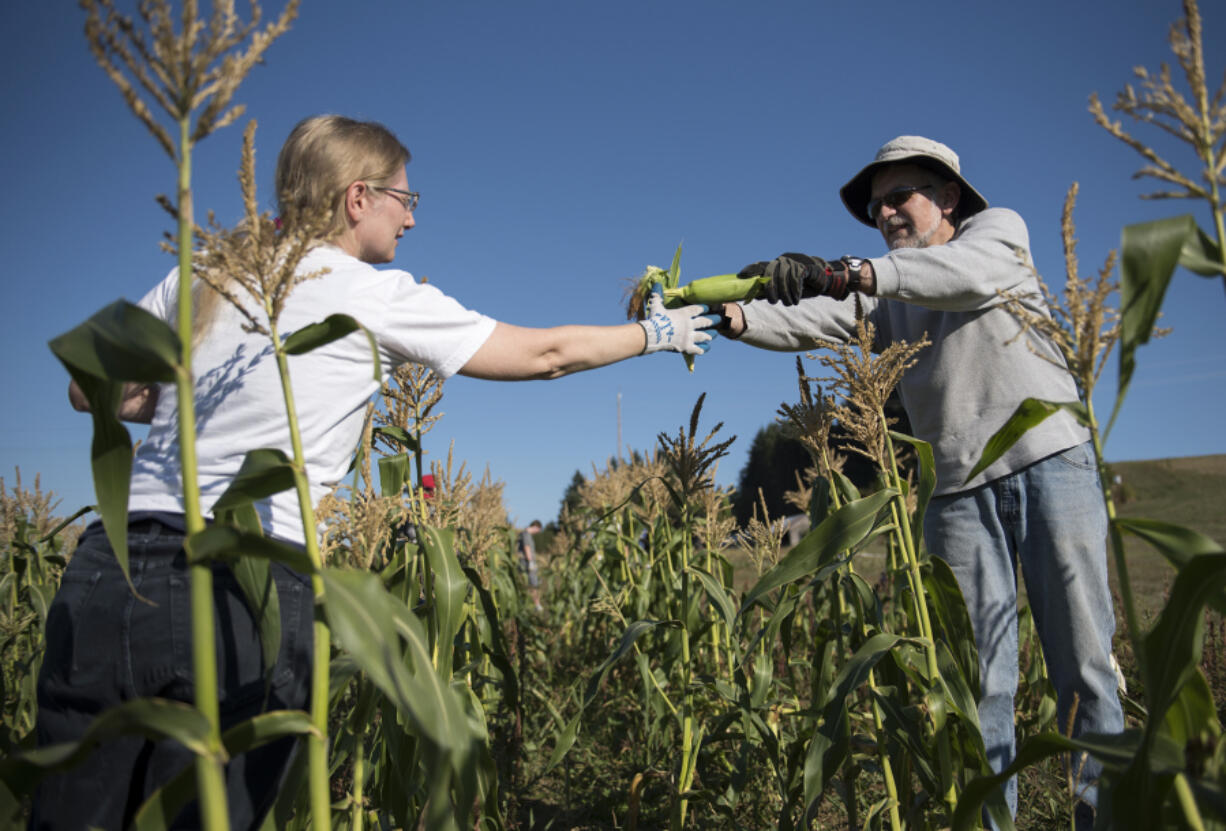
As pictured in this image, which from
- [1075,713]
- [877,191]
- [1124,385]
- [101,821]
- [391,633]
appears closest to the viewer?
[391,633]

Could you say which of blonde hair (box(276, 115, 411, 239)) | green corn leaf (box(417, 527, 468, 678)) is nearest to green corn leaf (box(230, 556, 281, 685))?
green corn leaf (box(417, 527, 468, 678))

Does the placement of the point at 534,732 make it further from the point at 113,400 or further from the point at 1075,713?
the point at 113,400

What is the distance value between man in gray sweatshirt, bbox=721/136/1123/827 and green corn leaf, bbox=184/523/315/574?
1.91 metres

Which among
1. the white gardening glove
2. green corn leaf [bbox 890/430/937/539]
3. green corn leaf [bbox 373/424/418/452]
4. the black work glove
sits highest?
the black work glove

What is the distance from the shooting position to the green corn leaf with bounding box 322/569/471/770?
127 centimetres

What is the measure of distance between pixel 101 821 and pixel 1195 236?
2.38m

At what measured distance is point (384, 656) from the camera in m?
1.28

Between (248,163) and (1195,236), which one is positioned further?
(248,163)

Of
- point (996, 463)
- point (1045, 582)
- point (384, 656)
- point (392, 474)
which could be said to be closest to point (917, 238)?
point (996, 463)

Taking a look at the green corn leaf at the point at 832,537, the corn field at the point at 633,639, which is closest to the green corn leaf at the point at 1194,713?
the corn field at the point at 633,639

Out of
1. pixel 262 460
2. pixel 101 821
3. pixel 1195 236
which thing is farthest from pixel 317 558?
pixel 1195 236

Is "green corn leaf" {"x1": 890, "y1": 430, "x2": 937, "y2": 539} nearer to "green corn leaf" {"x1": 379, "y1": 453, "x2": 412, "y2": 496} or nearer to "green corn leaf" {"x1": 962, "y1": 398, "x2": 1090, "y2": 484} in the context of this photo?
"green corn leaf" {"x1": 962, "y1": 398, "x2": 1090, "y2": 484}

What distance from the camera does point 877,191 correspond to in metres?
3.80

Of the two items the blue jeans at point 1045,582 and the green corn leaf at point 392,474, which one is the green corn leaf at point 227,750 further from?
the blue jeans at point 1045,582
